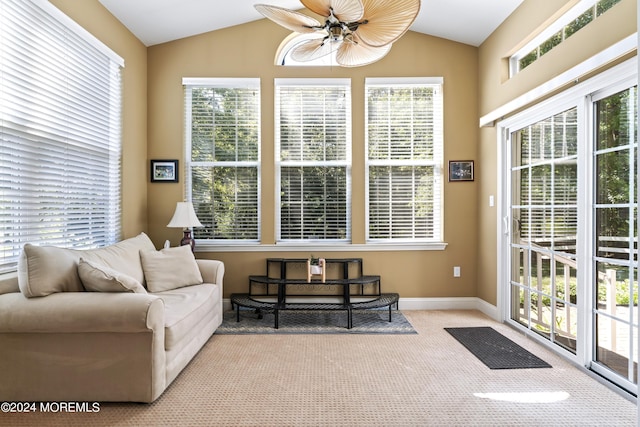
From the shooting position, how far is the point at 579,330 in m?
2.72

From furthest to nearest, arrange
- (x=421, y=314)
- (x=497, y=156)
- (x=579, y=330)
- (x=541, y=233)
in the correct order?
(x=421, y=314), (x=497, y=156), (x=541, y=233), (x=579, y=330)

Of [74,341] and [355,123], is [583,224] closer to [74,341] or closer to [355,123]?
[355,123]

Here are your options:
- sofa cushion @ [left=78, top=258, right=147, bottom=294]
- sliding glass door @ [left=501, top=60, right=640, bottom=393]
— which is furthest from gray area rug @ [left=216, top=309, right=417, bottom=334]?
sofa cushion @ [left=78, top=258, right=147, bottom=294]

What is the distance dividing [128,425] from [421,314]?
3.03 m

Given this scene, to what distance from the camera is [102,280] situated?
7.68ft

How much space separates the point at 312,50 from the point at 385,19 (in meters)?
0.78

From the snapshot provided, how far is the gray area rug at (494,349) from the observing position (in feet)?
9.15

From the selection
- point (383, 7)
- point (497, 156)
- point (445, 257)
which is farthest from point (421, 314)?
point (383, 7)

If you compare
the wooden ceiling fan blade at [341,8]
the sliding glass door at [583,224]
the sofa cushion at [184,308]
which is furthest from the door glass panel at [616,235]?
the sofa cushion at [184,308]

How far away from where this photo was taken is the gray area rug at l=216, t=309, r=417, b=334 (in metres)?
3.55

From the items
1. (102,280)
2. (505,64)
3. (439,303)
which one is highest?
(505,64)

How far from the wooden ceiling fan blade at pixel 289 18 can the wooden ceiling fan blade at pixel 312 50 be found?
186 millimetres

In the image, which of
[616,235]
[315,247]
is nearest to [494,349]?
[616,235]

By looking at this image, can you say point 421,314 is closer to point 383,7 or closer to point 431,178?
point 431,178
